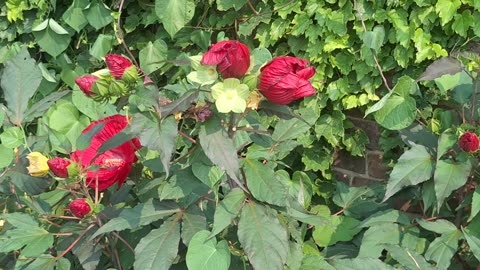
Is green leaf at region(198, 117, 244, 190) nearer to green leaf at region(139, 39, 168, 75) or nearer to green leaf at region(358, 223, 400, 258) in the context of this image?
green leaf at region(358, 223, 400, 258)

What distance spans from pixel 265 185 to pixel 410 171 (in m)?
0.63

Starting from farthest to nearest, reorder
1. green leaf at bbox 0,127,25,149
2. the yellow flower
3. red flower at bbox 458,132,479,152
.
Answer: red flower at bbox 458,132,479,152
green leaf at bbox 0,127,25,149
the yellow flower

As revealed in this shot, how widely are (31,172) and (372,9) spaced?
1345 mm

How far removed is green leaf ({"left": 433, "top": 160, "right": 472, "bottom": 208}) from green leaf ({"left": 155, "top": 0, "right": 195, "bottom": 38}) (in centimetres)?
121

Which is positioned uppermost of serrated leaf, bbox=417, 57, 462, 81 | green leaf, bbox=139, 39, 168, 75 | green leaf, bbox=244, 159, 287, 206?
green leaf, bbox=244, 159, 287, 206

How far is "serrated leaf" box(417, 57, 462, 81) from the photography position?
1.64 meters

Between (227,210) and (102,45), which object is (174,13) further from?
(227,210)

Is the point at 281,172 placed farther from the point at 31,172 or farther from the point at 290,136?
the point at 31,172

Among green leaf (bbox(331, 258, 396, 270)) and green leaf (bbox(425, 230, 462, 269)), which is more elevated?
green leaf (bbox(331, 258, 396, 270))

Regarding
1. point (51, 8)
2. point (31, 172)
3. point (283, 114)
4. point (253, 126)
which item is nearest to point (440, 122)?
point (253, 126)

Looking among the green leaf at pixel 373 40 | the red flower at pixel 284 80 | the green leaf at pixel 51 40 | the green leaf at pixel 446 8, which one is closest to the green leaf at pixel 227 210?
the red flower at pixel 284 80

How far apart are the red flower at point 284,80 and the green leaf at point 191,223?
0.31 meters

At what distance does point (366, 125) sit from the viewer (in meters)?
2.43

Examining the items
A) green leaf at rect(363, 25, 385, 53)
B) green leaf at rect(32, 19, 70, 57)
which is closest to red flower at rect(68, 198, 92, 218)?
green leaf at rect(363, 25, 385, 53)
